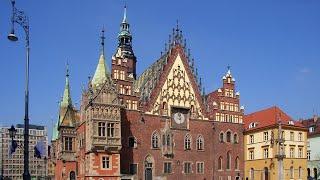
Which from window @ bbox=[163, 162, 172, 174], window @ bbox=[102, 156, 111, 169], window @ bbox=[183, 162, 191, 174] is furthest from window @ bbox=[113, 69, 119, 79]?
window @ bbox=[183, 162, 191, 174]

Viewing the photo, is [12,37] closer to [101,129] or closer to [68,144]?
[101,129]

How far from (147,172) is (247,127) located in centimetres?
1979

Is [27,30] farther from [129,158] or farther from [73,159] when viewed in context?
[73,159]

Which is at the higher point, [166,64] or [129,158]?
[166,64]

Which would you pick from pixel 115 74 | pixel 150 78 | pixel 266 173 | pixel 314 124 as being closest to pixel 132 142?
pixel 115 74

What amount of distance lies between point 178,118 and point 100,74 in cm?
1338

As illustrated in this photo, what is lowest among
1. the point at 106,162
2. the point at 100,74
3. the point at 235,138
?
the point at 106,162

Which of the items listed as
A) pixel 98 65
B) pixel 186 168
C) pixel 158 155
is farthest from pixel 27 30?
pixel 186 168

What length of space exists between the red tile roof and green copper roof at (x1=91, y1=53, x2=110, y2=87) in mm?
25928

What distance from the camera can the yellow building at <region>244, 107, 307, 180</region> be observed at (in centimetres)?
6512

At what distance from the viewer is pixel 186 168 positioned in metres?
63.9

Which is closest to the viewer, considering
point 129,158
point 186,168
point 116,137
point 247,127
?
point 116,137

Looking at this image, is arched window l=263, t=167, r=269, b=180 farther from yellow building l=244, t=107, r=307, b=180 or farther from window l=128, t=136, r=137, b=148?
window l=128, t=136, r=137, b=148

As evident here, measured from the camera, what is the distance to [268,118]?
227ft
